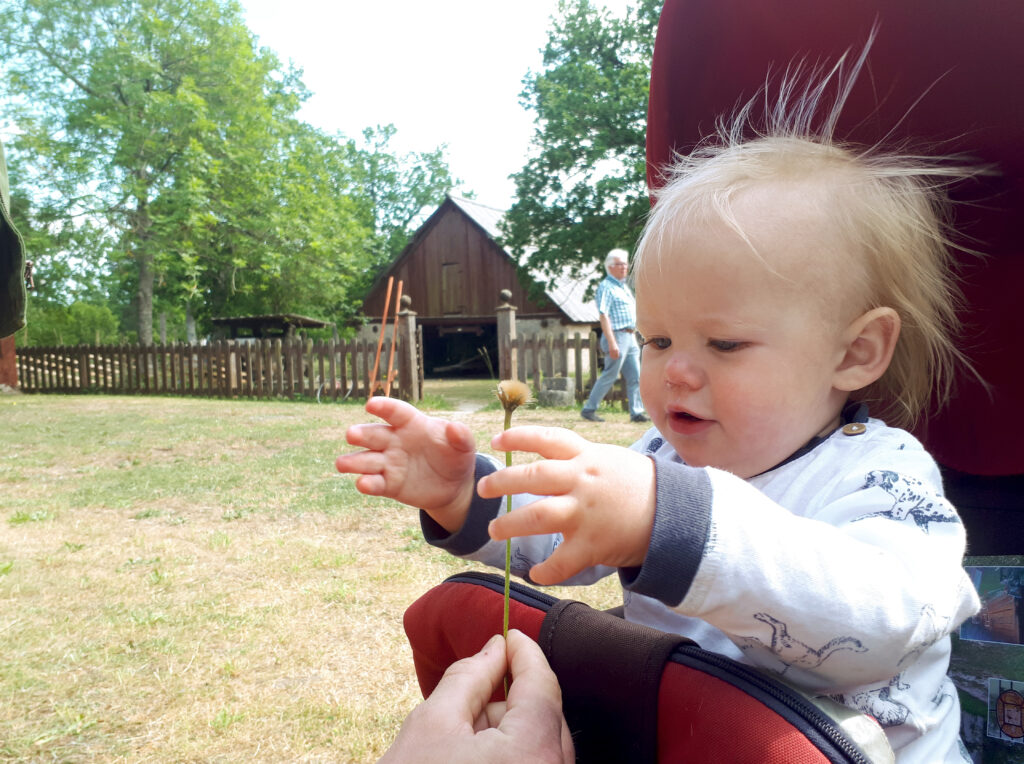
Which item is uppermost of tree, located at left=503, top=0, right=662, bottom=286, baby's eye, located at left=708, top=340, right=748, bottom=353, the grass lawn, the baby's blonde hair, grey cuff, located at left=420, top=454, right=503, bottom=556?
tree, located at left=503, top=0, right=662, bottom=286

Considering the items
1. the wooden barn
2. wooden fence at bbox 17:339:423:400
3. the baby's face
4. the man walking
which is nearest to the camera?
the baby's face

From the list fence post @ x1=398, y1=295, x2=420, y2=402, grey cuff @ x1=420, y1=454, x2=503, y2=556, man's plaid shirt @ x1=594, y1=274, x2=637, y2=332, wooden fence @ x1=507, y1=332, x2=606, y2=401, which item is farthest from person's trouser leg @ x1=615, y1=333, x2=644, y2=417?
grey cuff @ x1=420, y1=454, x2=503, y2=556

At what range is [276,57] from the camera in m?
25.7

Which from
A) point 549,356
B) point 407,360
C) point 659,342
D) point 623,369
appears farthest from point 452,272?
point 659,342

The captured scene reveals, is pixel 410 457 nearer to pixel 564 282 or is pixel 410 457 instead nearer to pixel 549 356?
pixel 549 356

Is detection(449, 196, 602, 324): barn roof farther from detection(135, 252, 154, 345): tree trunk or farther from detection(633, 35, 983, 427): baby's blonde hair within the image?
detection(633, 35, 983, 427): baby's blonde hair

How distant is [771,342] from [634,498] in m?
0.39

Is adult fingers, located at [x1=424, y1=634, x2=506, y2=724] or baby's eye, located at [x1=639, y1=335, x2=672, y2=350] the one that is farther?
baby's eye, located at [x1=639, y1=335, x2=672, y2=350]

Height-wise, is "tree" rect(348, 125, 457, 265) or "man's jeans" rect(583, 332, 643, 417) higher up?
"tree" rect(348, 125, 457, 265)

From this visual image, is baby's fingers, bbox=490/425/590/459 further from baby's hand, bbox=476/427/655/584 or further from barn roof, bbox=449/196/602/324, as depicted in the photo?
barn roof, bbox=449/196/602/324

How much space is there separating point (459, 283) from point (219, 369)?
12866 millimetres

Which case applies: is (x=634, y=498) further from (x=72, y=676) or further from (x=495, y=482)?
(x=72, y=676)

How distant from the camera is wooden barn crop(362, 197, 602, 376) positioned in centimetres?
2477

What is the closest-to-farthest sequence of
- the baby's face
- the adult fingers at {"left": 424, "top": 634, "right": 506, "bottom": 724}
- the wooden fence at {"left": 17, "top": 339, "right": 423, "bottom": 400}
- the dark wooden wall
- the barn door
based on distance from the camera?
the adult fingers at {"left": 424, "top": 634, "right": 506, "bottom": 724}, the baby's face, the wooden fence at {"left": 17, "top": 339, "right": 423, "bottom": 400}, the dark wooden wall, the barn door
